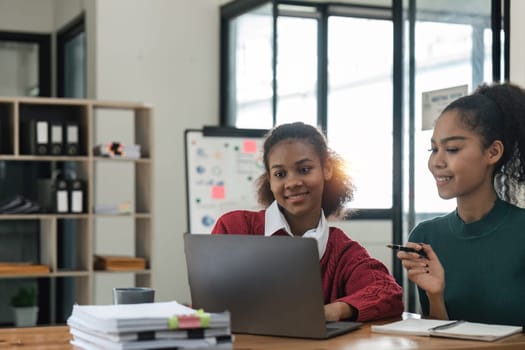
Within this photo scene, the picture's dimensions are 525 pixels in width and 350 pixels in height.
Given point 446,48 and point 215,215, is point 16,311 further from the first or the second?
point 446,48

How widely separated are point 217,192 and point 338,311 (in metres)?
3.28

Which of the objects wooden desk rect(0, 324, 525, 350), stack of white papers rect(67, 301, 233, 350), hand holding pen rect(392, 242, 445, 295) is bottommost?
wooden desk rect(0, 324, 525, 350)

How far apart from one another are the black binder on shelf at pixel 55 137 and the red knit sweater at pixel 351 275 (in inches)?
127

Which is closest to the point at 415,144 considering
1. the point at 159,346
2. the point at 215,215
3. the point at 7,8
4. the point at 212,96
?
the point at 215,215

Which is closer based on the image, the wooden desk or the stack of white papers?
the stack of white papers

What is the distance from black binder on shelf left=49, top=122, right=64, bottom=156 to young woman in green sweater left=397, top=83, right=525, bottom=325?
3.47 metres

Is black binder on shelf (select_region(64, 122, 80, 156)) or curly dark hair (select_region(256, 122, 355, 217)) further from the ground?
black binder on shelf (select_region(64, 122, 80, 156))

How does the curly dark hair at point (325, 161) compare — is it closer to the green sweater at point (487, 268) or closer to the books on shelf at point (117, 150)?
the green sweater at point (487, 268)

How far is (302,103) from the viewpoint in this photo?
6.09 metres

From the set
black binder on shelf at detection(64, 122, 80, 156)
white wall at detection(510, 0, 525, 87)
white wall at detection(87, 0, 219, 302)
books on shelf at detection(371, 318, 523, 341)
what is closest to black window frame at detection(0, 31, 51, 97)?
white wall at detection(87, 0, 219, 302)

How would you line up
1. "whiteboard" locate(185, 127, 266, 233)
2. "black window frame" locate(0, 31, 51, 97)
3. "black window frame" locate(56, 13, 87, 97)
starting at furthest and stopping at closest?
"black window frame" locate(0, 31, 51, 97) < "black window frame" locate(56, 13, 87, 97) < "whiteboard" locate(185, 127, 266, 233)

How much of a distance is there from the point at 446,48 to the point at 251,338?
106 inches

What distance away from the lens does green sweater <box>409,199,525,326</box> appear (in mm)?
2260

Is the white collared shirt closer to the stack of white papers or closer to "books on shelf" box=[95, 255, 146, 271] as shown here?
the stack of white papers
